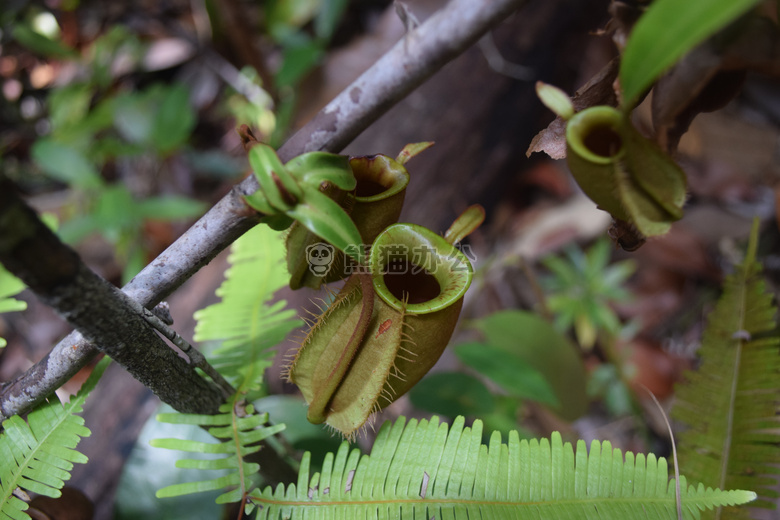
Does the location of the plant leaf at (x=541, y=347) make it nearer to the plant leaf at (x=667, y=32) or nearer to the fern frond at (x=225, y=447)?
the fern frond at (x=225, y=447)

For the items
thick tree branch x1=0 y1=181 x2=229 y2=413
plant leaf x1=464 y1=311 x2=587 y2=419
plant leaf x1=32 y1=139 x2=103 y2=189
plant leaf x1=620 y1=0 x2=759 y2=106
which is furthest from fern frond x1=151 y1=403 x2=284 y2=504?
plant leaf x1=32 y1=139 x2=103 y2=189

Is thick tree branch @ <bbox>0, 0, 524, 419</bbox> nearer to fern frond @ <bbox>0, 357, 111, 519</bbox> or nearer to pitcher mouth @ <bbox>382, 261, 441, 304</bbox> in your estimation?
fern frond @ <bbox>0, 357, 111, 519</bbox>

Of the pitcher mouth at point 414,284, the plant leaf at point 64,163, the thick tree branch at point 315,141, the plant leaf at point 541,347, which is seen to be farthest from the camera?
the plant leaf at point 64,163

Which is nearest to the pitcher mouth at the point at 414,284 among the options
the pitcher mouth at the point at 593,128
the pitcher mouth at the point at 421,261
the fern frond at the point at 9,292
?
the pitcher mouth at the point at 421,261

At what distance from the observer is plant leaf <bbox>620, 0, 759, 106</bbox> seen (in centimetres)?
51

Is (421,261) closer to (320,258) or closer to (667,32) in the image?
(320,258)

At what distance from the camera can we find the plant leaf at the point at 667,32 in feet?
1.69

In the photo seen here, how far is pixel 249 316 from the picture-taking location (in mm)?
1322

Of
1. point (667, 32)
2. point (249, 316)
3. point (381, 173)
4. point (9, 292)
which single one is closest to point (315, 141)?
point (381, 173)

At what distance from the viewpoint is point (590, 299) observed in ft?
9.07

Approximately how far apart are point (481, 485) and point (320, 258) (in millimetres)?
598

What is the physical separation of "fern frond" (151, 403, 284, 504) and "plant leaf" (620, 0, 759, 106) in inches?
37.6

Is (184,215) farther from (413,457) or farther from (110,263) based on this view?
(413,457)

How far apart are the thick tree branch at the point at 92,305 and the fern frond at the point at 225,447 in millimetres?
35
